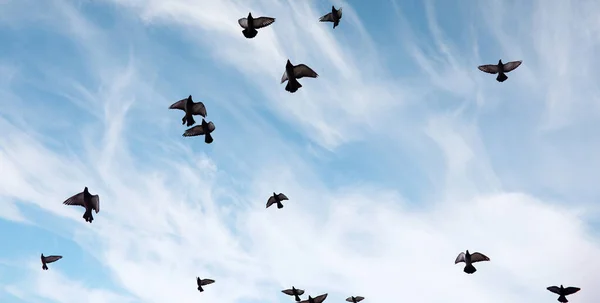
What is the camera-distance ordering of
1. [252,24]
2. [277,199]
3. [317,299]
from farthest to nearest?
[277,199]
[317,299]
[252,24]

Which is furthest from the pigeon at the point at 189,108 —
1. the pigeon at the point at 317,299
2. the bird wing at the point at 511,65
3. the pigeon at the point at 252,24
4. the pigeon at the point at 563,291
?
the pigeon at the point at 563,291

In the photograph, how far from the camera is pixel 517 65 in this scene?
27172 mm

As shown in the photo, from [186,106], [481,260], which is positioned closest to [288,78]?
[186,106]

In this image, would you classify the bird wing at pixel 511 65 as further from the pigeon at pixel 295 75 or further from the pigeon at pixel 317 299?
the pigeon at pixel 317 299

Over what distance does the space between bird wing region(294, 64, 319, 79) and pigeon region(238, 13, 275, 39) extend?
2214 mm

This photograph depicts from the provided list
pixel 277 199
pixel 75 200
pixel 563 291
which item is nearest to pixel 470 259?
pixel 563 291

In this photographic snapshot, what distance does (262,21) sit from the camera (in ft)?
72.4

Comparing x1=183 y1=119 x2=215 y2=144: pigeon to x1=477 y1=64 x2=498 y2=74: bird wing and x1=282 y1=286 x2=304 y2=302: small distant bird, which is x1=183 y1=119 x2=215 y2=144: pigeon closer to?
x1=282 y1=286 x2=304 y2=302: small distant bird

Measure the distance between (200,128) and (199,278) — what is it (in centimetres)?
1146

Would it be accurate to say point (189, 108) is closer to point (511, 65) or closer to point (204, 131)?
point (204, 131)

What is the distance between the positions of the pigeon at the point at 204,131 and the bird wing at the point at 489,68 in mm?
14335

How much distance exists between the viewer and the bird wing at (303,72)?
74.3ft

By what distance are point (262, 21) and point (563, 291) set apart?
2197 cm

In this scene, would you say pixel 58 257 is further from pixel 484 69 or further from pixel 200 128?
pixel 484 69
